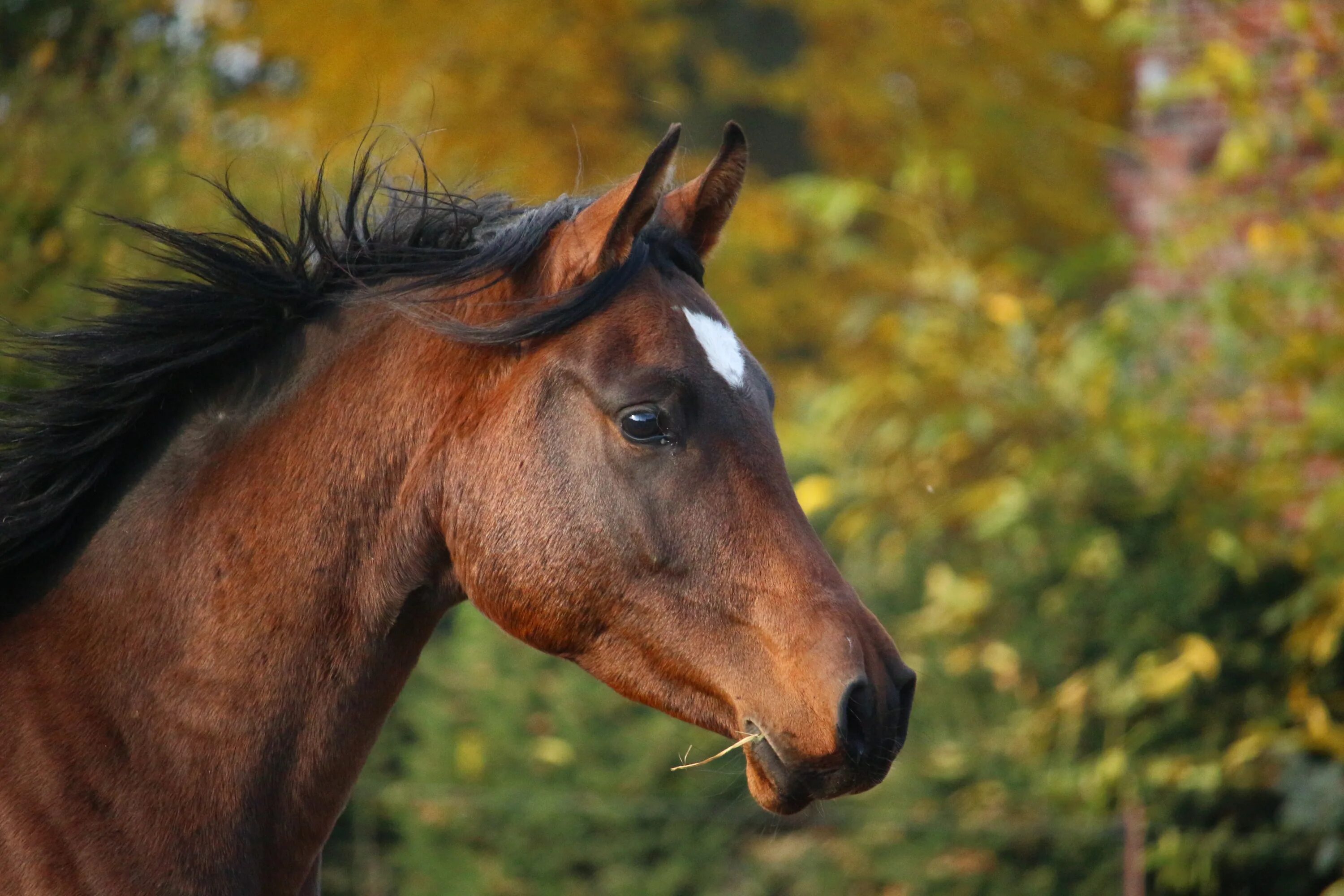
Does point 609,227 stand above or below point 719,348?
above

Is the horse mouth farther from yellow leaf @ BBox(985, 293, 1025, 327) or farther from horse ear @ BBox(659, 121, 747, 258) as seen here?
yellow leaf @ BBox(985, 293, 1025, 327)

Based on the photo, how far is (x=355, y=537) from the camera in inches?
86.8

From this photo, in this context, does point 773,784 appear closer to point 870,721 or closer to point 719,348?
point 870,721

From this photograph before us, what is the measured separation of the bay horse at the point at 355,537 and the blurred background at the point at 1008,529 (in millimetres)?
1784

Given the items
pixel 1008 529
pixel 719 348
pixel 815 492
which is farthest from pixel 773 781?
pixel 1008 529

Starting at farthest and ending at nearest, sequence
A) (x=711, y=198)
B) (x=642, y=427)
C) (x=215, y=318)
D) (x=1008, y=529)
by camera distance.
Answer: (x=1008, y=529), (x=711, y=198), (x=215, y=318), (x=642, y=427)

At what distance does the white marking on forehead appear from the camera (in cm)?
221

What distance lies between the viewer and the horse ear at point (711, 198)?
7.68 ft

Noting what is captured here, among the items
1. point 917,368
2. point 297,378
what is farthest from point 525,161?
point 297,378

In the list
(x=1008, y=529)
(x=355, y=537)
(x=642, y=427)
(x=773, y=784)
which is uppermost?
(x=642, y=427)

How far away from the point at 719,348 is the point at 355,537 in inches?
27.7

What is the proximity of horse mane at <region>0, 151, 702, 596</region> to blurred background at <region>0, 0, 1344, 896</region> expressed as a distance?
5.57 ft

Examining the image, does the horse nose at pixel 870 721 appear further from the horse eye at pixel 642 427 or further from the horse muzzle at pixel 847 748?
the horse eye at pixel 642 427

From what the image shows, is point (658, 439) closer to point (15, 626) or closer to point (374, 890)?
point (15, 626)
